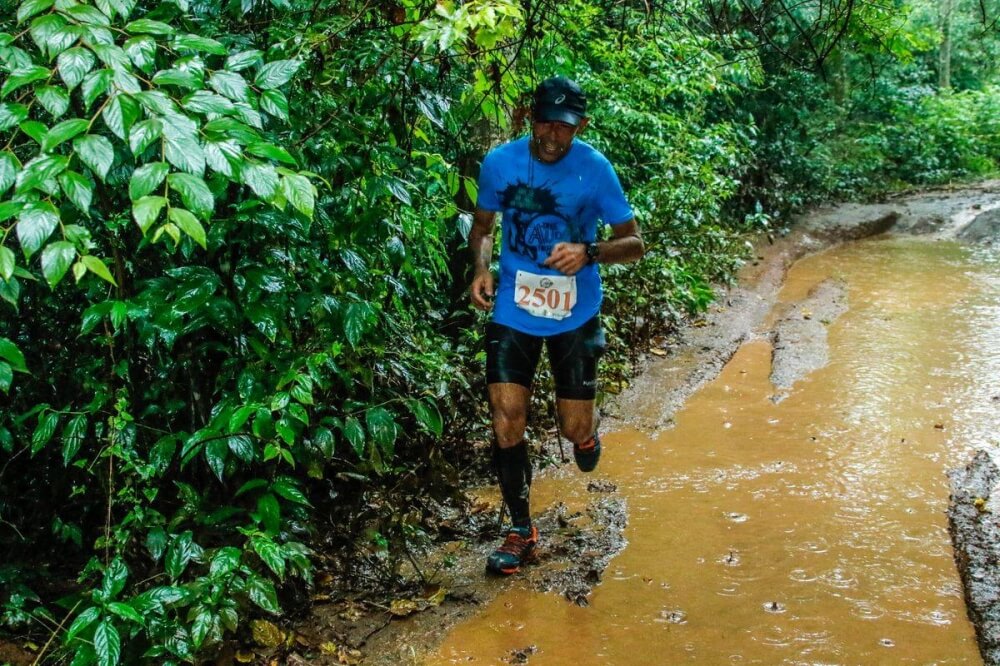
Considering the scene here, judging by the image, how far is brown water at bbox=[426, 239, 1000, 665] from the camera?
330 centimetres

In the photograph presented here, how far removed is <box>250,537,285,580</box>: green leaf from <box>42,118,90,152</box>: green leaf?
4.72 feet

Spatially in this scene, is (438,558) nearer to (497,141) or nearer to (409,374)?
(409,374)

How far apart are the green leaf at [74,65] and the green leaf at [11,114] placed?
0.75 feet

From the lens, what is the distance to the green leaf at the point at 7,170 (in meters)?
1.92

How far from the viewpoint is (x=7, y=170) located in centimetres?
193

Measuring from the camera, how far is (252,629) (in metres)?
3.12

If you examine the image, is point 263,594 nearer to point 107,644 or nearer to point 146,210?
point 107,644

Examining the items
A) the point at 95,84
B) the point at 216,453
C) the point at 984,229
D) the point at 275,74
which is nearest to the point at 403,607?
the point at 216,453

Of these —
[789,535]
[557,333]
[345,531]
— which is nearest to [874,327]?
Answer: [789,535]

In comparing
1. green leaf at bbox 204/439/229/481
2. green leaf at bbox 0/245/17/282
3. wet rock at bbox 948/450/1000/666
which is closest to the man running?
green leaf at bbox 204/439/229/481

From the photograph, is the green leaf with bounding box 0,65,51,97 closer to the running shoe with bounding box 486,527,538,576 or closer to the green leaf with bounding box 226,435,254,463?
the green leaf with bounding box 226,435,254,463

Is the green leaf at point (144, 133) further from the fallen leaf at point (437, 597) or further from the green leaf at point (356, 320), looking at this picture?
the fallen leaf at point (437, 597)

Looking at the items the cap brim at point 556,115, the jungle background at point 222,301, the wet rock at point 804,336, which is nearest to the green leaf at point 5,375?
the jungle background at point 222,301

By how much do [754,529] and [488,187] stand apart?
210cm
